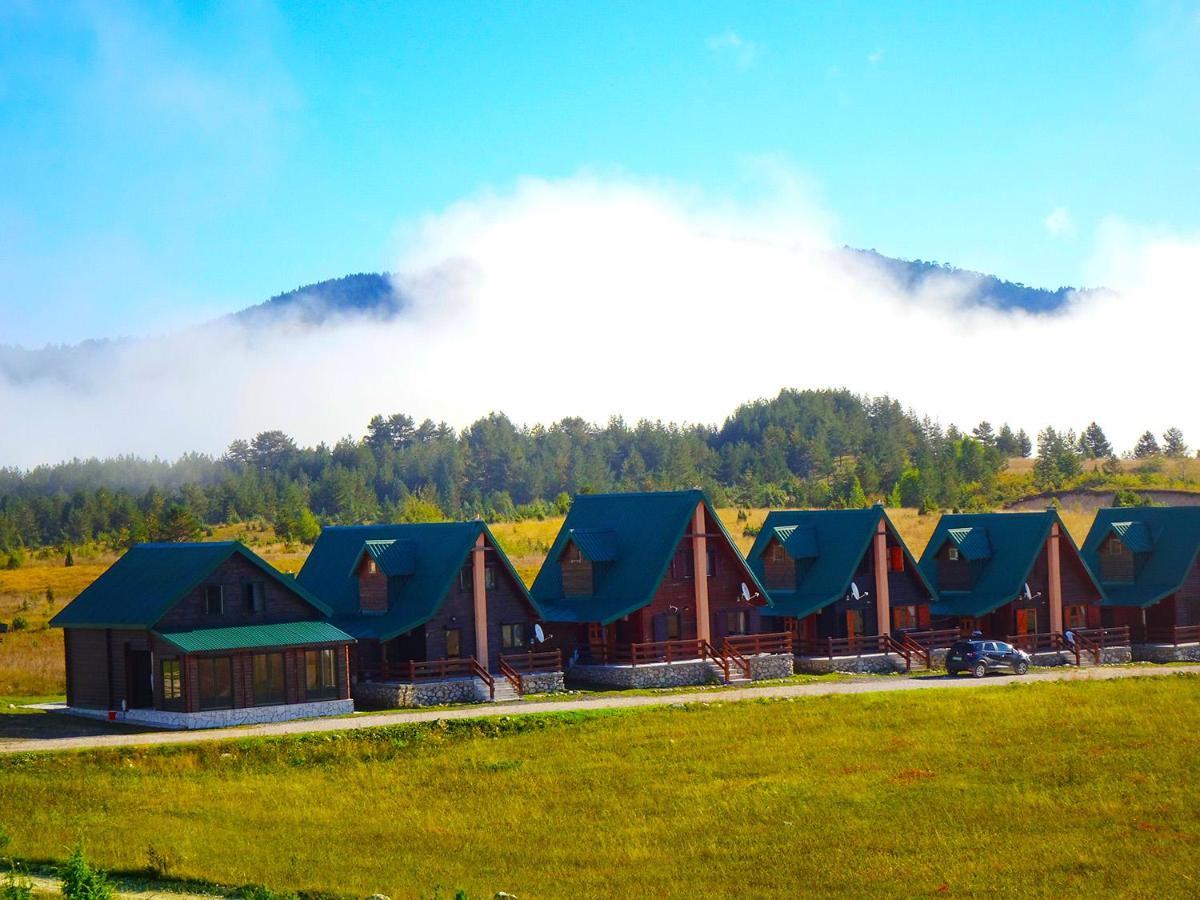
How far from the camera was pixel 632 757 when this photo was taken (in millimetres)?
39438

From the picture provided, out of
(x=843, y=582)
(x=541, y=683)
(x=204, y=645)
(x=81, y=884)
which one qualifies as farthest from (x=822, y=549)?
(x=81, y=884)

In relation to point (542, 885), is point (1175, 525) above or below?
above

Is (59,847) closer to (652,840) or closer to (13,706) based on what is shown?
(652,840)

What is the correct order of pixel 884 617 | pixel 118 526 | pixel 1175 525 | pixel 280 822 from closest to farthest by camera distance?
pixel 280 822, pixel 884 617, pixel 1175 525, pixel 118 526

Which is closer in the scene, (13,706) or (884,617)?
(13,706)

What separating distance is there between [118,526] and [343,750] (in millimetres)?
122019

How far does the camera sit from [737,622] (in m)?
59.0

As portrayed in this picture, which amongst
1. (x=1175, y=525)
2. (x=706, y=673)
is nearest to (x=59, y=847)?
(x=706, y=673)

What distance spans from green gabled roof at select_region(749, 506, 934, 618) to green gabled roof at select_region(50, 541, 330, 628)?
20.8 metres

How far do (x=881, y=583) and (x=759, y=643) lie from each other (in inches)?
257

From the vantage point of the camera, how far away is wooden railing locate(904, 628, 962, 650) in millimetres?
61594

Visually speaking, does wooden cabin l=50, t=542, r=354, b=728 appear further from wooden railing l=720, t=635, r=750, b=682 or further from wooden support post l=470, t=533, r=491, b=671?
wooden railing l=720, t=635, r=750, b=682

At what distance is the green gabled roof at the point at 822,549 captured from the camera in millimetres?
60562

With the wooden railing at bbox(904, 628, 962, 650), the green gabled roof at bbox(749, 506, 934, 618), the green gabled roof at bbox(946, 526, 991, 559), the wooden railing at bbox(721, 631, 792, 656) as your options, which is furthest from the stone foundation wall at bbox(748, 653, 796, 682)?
the green gabled roof at bbox(946, 526, 991, 559)
